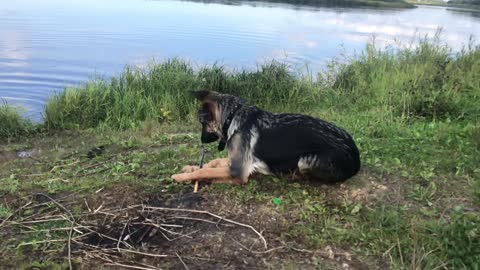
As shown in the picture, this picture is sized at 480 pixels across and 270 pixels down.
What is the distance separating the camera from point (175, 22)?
2538cm

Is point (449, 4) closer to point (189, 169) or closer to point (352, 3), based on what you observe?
point (352, 3)

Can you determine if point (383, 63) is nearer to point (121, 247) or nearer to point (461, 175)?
point (461, 175)

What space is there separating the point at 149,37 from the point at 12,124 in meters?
12.3

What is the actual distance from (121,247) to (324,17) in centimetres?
2916

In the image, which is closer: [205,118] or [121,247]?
[121,247]

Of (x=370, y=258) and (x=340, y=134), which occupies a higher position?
(x=340, y=134)

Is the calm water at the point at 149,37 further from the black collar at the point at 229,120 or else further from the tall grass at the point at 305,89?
the black collar at the point at 229,120

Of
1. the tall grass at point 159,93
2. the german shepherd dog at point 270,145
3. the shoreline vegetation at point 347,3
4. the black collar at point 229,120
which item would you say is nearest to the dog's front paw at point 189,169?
the german shepherd dog at point 270,145

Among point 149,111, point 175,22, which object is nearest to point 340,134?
point 149,111

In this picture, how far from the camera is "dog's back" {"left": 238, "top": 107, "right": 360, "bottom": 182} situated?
185 inches

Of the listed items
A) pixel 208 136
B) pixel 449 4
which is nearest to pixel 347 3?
pixel 449 4

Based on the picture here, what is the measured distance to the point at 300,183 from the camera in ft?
15.9

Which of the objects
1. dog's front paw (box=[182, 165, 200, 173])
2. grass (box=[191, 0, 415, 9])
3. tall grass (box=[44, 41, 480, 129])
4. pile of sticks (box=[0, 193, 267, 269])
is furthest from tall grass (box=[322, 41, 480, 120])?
grass (box=[191, 0, 415, 9])

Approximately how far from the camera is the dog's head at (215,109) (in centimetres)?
494
